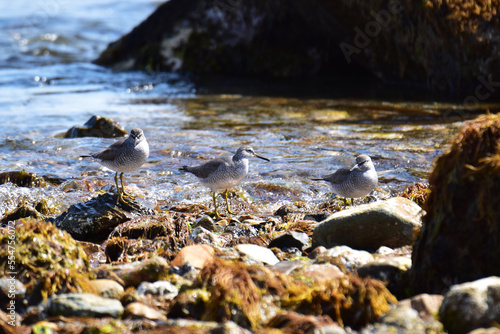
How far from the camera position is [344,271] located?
498 centimetres

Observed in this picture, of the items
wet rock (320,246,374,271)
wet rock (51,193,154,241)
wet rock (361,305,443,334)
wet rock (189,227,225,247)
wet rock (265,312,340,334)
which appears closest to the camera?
wet rock (361,305,443,334)

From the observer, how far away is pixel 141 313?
13.9 ft

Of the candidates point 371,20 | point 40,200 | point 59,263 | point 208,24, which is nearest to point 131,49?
point 208,24

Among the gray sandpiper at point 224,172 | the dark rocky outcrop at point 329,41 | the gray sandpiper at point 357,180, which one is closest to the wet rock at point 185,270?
the gray sandpiper at point 224,172

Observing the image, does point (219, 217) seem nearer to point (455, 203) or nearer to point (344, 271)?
point (344, 271)

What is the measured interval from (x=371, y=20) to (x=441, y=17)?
6.35 feet

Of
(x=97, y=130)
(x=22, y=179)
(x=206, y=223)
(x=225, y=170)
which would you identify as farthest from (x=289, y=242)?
(x=97, y=130)

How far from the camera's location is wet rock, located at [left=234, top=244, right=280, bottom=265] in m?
5.45

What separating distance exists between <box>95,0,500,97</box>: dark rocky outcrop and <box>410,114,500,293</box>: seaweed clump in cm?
967

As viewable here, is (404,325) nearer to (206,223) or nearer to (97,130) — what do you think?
(206,223)

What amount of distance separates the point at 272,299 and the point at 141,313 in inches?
36.8

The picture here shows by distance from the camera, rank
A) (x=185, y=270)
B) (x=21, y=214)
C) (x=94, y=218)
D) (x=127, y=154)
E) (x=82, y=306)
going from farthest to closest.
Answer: (x=127, y=154), (x=21, y=214), (x=94, y=218), (x=185, y=270), (x=82, y=306)

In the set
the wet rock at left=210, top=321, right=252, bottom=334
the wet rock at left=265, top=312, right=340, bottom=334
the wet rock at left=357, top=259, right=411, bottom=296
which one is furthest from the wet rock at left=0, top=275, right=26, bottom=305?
the wet rock at left=357, top=259, right=411, bottom=296

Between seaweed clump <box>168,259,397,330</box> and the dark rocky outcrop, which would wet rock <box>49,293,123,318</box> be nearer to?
seaweed clump <box>168,259,397,330</box>
